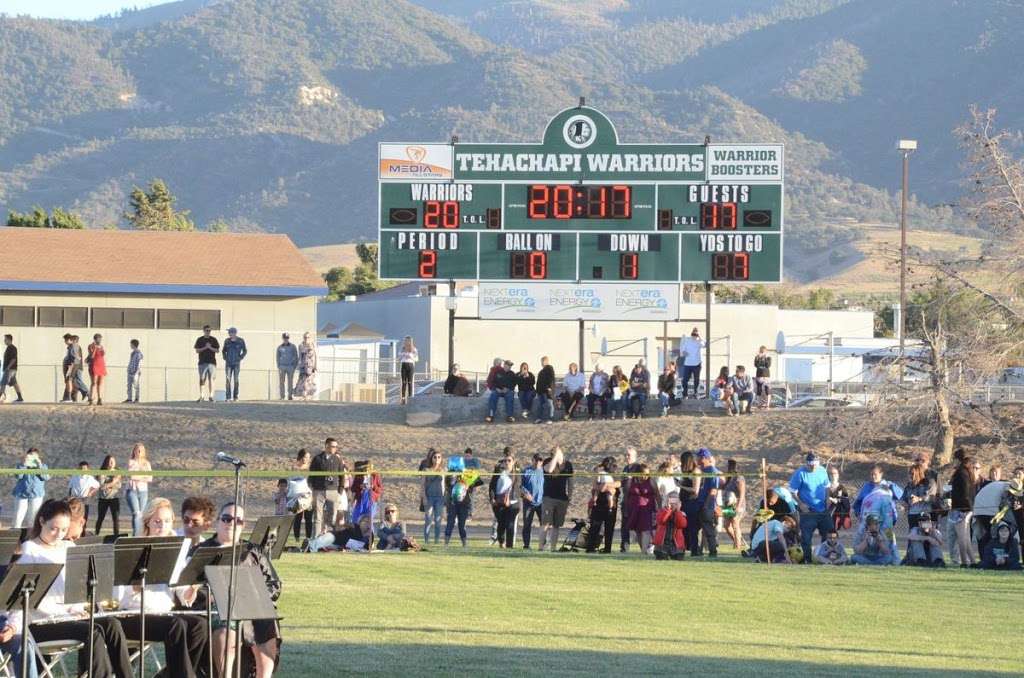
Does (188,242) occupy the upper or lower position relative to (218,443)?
upper

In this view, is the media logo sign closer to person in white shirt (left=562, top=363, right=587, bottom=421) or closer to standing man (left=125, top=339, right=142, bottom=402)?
person in white shirt (left=562, top=363, right=587, bottom=421)

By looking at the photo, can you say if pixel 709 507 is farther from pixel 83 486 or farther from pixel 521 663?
pixel 521 663

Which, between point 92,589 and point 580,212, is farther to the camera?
point 580,212

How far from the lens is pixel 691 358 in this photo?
3606cm

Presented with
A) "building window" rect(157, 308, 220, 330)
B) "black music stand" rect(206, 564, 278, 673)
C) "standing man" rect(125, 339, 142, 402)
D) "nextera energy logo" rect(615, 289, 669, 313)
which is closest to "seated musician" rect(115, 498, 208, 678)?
"black music stand" rect(206, 564, 278, 673)

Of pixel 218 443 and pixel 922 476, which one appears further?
pixel 218 443

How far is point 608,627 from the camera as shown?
15055mm

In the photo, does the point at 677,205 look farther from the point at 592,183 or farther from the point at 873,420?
the point at 873,420

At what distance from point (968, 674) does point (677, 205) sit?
23.5 m

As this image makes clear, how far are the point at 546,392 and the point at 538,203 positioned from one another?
4039 millimetres

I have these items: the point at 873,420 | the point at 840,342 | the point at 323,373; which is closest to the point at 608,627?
the point at 873,420

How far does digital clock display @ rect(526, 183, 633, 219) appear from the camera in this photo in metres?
35.5

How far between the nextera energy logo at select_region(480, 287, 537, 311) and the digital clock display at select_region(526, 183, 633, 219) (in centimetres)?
178

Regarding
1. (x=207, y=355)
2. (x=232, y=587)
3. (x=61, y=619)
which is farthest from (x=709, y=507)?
(x=207, y=355)
